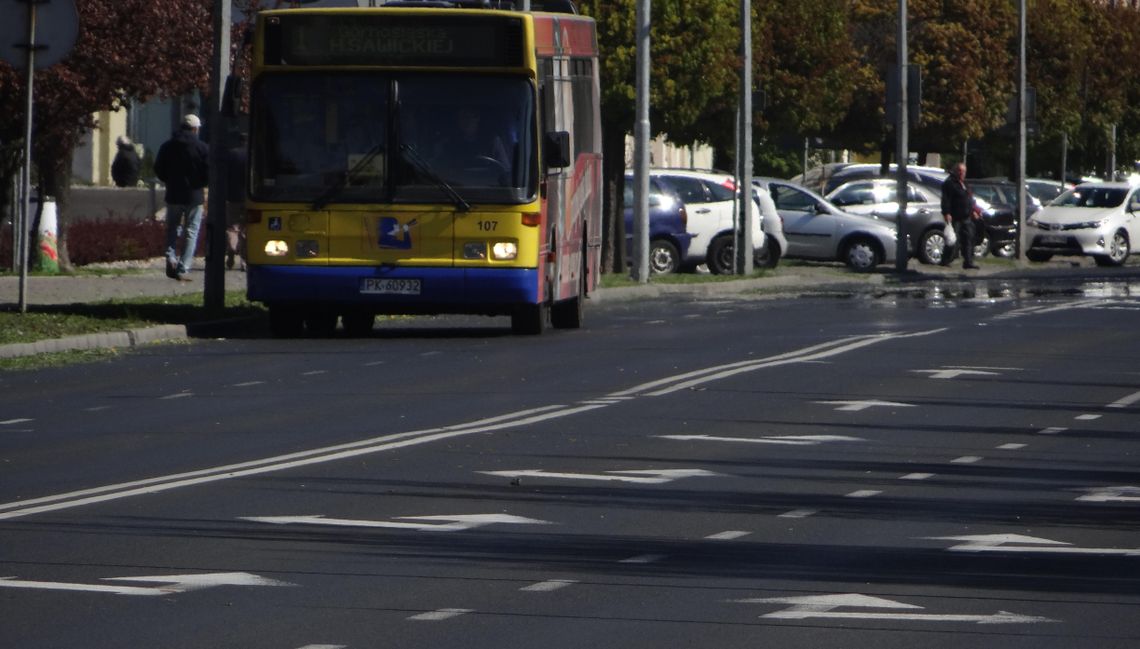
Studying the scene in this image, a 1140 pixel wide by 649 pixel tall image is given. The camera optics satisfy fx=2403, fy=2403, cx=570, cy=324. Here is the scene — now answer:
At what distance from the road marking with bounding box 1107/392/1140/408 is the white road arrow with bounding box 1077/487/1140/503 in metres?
4.54

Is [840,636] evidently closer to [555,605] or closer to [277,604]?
[555,605]

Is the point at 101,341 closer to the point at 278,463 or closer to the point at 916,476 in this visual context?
the point at 278,463

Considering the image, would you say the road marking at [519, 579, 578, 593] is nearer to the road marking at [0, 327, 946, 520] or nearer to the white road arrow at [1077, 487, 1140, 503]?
the road marking at [0, 327, 946, 520]

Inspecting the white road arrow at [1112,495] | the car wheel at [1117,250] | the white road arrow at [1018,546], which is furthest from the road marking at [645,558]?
the car wheel at [1117,250]

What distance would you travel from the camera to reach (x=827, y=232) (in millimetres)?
41375

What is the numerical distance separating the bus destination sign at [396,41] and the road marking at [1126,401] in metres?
6.99

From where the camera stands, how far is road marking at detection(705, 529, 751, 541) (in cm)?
974

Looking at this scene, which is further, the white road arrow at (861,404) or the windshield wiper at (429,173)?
the windshield wiper at (429,173)

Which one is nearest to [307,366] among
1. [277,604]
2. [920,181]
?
[277,604]

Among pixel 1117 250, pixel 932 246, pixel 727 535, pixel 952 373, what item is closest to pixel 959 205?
pixel 932 246

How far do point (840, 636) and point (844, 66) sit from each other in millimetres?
41298

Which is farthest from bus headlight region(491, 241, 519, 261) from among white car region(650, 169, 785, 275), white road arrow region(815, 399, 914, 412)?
white car region(650, 169, 785, 275)

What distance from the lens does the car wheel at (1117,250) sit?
152ft

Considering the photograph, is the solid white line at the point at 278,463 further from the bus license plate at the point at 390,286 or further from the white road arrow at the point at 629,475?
the bus license plate at the point at 390,286
